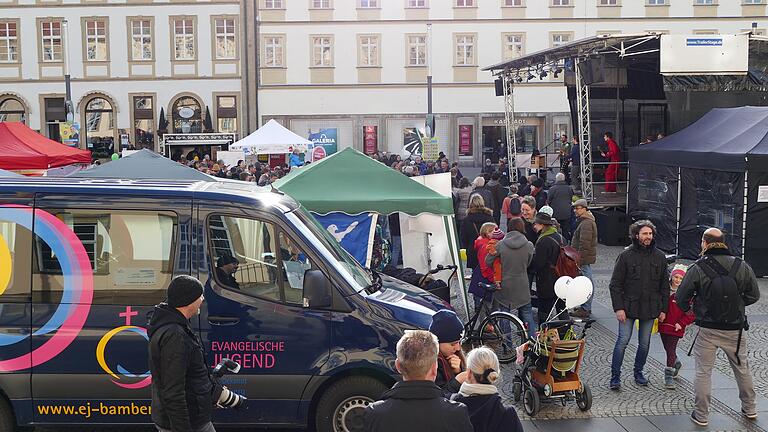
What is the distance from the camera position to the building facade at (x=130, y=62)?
43188 millimetres

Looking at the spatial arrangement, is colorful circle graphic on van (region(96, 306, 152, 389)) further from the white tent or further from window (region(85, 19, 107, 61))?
window (region(85, 19, 107, 61))

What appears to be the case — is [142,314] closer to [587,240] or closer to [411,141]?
[587,240]

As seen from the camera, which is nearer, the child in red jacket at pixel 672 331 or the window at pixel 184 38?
the child in red jacket at pixel 672 331

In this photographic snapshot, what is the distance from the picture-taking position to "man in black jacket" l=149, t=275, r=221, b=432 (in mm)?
4688

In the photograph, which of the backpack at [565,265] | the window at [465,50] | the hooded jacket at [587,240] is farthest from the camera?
the window at [465,50]

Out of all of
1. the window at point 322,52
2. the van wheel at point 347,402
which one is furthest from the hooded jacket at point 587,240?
the window at point 322,52

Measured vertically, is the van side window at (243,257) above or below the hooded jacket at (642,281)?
above

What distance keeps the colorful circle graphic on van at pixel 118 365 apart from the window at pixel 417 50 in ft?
124

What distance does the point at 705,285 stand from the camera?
7289 mm

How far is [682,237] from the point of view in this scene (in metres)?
17.4

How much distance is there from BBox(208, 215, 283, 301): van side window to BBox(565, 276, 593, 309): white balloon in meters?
2.72

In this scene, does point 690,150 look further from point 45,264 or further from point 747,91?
point 45,264

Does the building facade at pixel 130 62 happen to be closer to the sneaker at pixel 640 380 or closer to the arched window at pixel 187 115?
the arched window at pixel 187 115

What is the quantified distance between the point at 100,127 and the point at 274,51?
980cm
